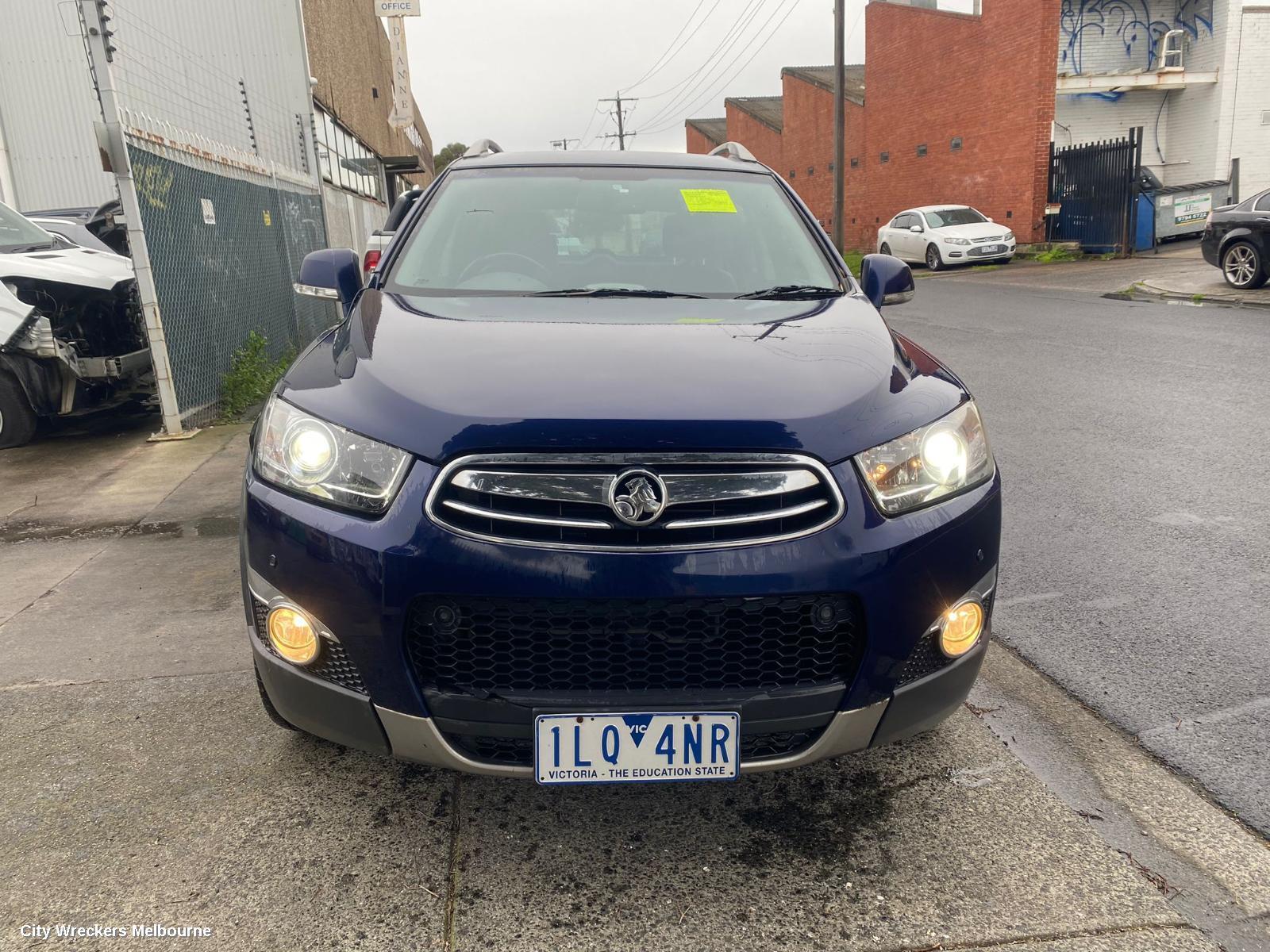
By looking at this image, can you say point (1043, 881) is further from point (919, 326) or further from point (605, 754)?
point (919, 326)

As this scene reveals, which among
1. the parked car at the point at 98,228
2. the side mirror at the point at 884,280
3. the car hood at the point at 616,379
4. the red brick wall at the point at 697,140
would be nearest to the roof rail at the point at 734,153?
the side mirror at the point at 884,280

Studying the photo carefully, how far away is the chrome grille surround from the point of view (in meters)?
1.99

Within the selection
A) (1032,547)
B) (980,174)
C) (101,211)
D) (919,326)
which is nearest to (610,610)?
(1032,547)

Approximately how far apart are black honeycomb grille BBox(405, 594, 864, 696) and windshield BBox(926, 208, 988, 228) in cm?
2305

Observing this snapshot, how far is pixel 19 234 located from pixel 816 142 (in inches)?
1335

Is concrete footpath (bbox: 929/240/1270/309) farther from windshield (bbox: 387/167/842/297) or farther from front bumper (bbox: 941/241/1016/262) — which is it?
windshield (bbox: 387/167/842/297)

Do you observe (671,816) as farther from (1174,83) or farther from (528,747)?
(1174,83)

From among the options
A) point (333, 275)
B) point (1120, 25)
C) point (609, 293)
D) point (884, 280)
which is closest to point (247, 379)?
point (333, 275)

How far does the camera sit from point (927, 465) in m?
2.21

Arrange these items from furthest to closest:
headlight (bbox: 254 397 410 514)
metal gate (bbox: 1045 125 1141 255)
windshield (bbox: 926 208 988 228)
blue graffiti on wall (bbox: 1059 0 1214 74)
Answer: blue graffiti on wall (bbox: 1059 0 1214 74)
windshield (bbox: 926 208 988 228)
metal gate (bbox: 1045 125 1141 255)
headlight (bbox: 254 397 410 514)

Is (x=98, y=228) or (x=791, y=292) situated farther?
(x=98, y=228)

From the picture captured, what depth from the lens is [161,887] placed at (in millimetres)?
2230

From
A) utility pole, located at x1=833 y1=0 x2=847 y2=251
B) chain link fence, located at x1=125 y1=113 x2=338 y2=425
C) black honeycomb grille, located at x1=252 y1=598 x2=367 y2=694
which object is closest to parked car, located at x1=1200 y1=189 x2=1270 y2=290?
utility pole, located at x1=833 y1=0 x2=847 y2=251

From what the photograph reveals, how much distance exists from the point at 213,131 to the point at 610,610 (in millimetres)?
10318
